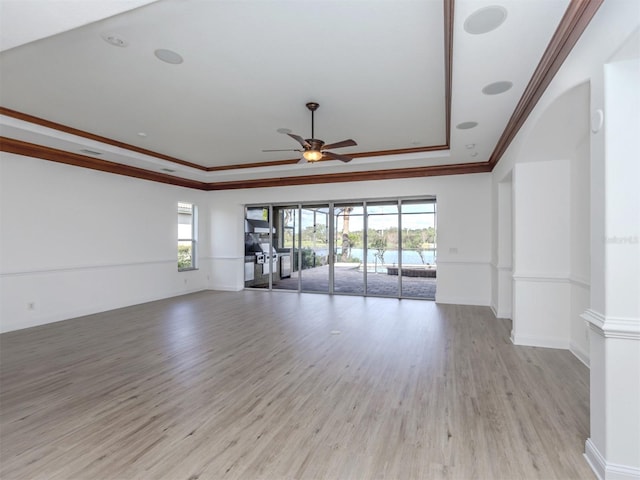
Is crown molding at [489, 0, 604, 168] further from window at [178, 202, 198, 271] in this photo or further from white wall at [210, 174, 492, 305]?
window at [178, 202, 198, 271]

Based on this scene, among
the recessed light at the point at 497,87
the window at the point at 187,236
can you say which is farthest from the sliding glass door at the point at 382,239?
the window at the point at 187,236

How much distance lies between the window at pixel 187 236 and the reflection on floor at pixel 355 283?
91.2 inches

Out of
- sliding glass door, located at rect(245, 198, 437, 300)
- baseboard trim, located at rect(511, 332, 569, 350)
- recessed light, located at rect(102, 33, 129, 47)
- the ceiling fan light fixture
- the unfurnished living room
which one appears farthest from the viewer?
sliding glass door, located at rect(245, 198, 437, 300)

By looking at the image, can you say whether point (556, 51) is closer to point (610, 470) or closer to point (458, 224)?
point (610, 470)

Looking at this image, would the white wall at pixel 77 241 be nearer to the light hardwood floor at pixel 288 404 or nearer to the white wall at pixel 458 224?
the light hardwood floor at pixel 288 404

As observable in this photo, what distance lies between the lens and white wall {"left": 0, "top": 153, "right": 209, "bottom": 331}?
192 inches

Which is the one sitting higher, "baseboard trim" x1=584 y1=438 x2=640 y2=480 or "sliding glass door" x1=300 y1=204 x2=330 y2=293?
"sliding glass door" x1=300 y1=204 x2=330 y2=293

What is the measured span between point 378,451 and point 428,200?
582cm

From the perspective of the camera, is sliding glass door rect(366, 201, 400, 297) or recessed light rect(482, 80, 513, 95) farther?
sliding glass door rect(366, 201, 400, 297)

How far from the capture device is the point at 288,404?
2.72m

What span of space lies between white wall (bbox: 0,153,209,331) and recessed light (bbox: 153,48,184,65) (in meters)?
3.77

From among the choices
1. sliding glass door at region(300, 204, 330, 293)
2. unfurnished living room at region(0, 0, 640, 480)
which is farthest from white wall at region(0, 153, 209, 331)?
sliding glass door at region(300, 204, 330, 293)

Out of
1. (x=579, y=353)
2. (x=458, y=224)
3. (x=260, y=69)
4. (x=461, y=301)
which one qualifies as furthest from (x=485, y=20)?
(x=461, y=301)

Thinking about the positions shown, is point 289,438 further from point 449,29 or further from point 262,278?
point 262,278
